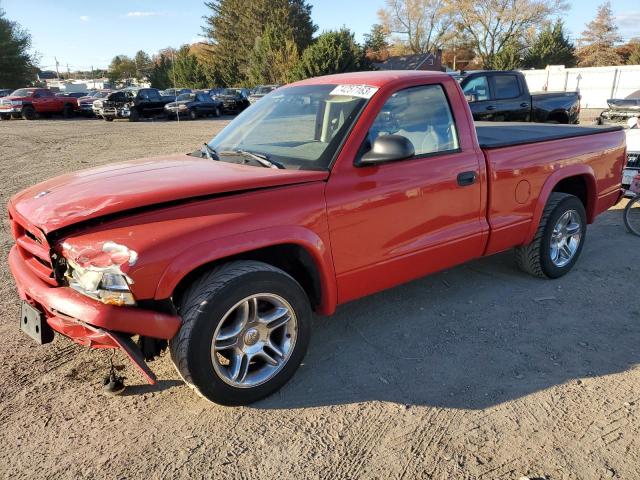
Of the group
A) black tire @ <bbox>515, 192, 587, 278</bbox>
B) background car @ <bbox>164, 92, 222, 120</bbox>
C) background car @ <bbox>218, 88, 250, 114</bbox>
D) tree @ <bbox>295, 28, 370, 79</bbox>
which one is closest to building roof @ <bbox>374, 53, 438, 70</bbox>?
tree @ <bbox>295, 28, 370, 79</bbox>

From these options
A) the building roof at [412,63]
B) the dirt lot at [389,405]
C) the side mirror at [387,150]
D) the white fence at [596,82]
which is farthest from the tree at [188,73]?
the side mirror at [387,150]

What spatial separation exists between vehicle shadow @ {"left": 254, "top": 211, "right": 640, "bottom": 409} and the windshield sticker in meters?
1.73

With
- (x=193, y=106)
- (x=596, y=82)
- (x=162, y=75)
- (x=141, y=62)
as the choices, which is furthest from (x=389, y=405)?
(x=141, y=62)

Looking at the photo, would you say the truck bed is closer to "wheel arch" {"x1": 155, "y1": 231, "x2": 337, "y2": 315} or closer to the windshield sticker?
the windshield sticker

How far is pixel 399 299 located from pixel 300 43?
187ft

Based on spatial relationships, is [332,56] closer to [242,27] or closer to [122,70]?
[242,27]

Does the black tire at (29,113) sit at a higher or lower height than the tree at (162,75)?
lower

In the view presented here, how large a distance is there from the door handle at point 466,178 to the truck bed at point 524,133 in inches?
12.6

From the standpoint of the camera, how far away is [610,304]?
420cm

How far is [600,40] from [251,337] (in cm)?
7519

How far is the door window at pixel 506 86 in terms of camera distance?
10812mm

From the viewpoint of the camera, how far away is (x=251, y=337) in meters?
2.94

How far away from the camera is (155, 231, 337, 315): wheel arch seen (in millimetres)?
2521

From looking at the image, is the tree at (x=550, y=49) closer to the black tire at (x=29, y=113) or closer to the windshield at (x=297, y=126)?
the black tire at (x=29, y=113)
